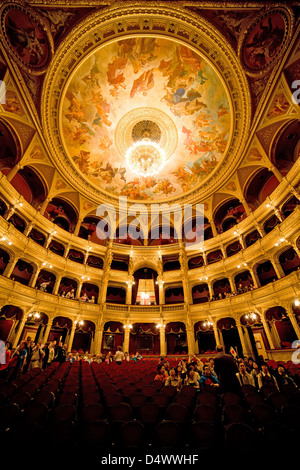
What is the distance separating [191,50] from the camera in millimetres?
12031

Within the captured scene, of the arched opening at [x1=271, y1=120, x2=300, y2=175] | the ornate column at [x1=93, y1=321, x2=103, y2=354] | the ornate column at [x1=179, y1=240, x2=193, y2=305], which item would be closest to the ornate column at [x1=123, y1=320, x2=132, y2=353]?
the ornate column at [x1=93, y1=321, x2=103, y2=354]

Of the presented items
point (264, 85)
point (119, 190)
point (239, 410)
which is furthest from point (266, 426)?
point (119, 190)

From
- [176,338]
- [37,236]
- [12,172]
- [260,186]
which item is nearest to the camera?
[12,172]

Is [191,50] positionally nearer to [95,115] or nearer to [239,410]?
[95,115]

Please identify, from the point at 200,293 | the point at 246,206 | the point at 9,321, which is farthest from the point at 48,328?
the point at 246,206

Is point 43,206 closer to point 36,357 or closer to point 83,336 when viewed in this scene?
point 83,336

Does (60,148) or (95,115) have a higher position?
(95,115)

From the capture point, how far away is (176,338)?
17.8m

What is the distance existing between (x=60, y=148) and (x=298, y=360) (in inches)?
779

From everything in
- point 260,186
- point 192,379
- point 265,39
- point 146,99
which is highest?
point 146,99

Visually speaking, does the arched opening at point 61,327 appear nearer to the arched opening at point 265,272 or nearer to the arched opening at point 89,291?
the arched opening at point 89,291

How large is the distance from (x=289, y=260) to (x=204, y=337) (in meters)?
9.41

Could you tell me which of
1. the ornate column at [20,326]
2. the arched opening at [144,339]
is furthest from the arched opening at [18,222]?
the arched opening at [144,339]
